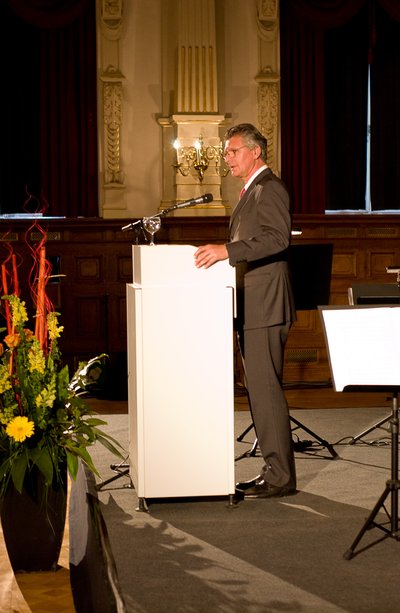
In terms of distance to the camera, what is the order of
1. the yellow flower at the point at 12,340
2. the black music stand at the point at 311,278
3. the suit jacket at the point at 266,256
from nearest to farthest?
the yellow flower at the point at 12,340
the suit jacket at the point at 266,256
the black music stand at the point at 311,278

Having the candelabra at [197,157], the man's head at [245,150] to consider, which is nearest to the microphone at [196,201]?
the man's head at [245,150]

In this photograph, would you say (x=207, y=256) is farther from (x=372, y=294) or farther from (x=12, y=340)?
(x=372, y=294)

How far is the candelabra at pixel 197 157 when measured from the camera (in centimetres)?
939

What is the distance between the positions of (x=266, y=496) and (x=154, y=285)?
1.06 meters

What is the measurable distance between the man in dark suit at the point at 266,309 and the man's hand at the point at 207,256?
0.78 ft

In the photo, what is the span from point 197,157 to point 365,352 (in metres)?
6.16

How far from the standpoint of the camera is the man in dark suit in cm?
431

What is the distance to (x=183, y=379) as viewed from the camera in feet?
13.6

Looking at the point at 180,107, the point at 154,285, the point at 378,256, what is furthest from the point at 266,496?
the point at 180,107

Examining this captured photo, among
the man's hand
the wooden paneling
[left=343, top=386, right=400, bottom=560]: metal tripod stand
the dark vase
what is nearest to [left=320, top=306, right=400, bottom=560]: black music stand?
[left=343, top=386, right=400, bottom=560]: metal tripod stand

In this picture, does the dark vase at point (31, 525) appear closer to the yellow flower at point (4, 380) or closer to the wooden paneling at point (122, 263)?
the yellow flower at point (4, 380)

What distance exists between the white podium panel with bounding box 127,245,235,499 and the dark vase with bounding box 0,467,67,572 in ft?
2.67

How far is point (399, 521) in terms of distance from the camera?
Result: 3.98m

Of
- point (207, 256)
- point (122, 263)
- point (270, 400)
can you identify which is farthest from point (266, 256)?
point (122, 263)
